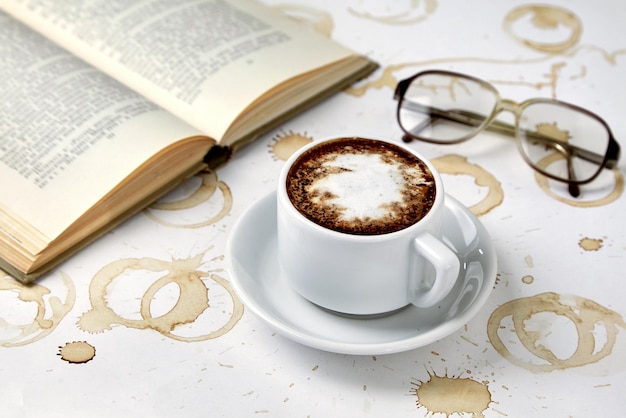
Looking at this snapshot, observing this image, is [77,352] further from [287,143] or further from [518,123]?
[518,123]

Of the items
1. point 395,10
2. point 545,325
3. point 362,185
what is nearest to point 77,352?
point 362,185

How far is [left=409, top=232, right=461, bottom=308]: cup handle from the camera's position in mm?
668

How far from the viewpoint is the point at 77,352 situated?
0.74 metres

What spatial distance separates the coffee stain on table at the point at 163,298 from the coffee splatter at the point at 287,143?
206 millimetres

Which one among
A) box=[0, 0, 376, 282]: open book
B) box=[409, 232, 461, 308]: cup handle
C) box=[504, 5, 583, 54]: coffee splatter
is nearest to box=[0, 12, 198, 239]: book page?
box=[0, 0, 376, 282]: open book

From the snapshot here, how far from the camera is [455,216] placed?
831mm

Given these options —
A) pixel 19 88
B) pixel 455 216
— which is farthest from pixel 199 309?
pixel 19 88

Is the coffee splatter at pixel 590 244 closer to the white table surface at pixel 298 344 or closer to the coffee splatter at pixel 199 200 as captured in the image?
the white table surface at pixel 298 344

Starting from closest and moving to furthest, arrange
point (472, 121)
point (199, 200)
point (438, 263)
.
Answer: point (438, 263) < point (199, 200) < point (472, 121)

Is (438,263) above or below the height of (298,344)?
above

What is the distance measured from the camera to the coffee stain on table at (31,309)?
76 cm

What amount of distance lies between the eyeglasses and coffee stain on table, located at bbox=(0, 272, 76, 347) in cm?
49

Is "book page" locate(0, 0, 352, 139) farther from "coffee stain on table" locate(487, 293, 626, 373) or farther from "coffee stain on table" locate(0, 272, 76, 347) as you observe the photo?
"coffee stain on table" locate(487, 293, 626, 373)

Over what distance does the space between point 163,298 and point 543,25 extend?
795mm
